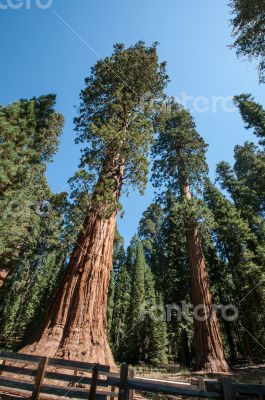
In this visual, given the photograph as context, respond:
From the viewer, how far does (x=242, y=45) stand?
35.0 feet

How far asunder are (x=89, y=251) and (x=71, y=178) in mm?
2796

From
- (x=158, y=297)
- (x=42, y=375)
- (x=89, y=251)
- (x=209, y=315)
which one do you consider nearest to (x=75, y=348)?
(x=42, y=375)

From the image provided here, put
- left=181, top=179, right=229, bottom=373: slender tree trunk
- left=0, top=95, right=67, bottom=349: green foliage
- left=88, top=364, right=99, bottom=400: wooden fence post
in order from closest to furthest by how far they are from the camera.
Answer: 1. left=88, top=364, right=99, bottom=400: wooden fence post
2. left=181, top=179, right=229, bottom=373: slender tree trunk
3. left=0, top=95, right=67, bottom=349: green foliage

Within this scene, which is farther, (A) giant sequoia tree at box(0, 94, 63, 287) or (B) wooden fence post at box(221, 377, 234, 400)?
(A) giant sequoia tree at box(0, 94, 63, 287)

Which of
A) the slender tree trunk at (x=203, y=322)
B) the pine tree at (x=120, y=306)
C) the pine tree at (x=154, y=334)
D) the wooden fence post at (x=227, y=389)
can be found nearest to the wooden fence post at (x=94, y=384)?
the wooden fence post at (x=227, y=389)

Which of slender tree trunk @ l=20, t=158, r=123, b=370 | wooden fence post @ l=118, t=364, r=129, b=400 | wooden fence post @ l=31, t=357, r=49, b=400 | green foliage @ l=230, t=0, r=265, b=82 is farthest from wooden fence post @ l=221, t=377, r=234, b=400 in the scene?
green foliage @ l=230, t=0, r=265, b=82

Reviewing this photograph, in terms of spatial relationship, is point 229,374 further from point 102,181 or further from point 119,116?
point 119,116

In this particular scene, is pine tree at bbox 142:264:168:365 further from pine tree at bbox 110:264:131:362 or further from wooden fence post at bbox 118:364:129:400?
wooden fence post at bbox 118:364:129:400

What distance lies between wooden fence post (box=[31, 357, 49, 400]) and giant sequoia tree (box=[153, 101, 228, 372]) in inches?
287

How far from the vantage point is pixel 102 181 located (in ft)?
30.6

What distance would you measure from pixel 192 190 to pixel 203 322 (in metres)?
7.88

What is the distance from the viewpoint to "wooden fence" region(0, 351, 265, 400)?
4.59 m

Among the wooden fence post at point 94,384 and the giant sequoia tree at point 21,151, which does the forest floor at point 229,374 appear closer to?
the wooden fence post at point 94,384

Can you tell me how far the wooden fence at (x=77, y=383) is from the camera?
4594 millimetres
